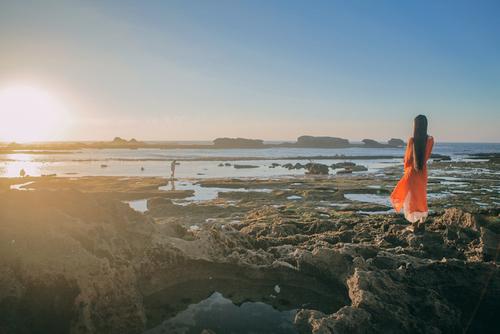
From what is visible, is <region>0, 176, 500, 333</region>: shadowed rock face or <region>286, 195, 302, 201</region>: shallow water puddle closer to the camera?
<region>0, 176, 500, 333</region>: shadowed rock face

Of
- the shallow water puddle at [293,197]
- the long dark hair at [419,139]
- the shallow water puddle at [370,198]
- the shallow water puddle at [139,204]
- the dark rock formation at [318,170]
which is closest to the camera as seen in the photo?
the long dark hair at [419,139]

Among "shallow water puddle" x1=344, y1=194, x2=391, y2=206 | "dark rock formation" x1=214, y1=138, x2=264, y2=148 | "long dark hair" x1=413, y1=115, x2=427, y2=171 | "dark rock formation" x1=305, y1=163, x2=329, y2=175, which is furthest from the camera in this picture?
"dark rock formation" x1=214, y1=138, x2=264, y2=148

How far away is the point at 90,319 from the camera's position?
5996 millimetres

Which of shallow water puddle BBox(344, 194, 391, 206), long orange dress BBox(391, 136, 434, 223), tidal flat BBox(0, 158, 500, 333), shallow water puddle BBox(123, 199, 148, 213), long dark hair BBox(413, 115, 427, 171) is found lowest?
shallow water puddle BBox(123, 199, 148, 213)

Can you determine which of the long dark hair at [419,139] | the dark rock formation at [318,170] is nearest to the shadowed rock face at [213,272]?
the long dark hair at [419,139]

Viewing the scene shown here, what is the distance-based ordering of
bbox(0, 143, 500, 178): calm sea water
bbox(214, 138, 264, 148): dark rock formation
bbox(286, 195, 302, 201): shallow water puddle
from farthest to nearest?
1. bbox(214, 138, 264, 148): dark rock formation
2. bbox(0, 143, 500, 178): calm sea water
3. bbox(286, 195, 302, 201): shallow water puddle

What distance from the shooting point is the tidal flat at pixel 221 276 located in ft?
19.9

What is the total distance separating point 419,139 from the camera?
27.9ft

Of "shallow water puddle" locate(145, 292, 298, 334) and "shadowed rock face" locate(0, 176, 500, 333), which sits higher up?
"shadowed rock face" locate(0, 176, 500, 333)

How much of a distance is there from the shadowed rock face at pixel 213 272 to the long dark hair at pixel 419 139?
2245mm

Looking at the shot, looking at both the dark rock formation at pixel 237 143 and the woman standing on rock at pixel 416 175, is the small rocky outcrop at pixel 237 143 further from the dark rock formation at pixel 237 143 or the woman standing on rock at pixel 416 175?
the woman standing on rock at pixel 416 175

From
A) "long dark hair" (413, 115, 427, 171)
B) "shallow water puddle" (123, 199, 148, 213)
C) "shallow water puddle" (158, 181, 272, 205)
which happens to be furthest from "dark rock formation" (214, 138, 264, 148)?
"long dark hair" (413, 115, 427, 171)

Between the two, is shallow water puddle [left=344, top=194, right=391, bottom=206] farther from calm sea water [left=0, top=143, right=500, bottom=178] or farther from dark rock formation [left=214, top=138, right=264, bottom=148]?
dark rock formation [left=214, top=138, right=264, bottom=148]

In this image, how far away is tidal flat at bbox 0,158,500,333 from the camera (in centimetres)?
606
